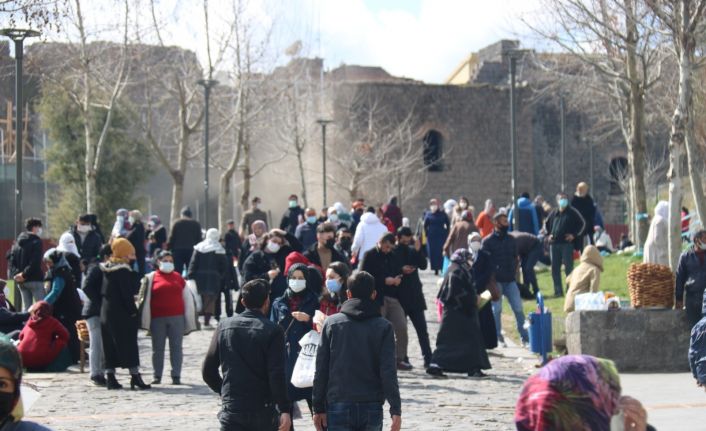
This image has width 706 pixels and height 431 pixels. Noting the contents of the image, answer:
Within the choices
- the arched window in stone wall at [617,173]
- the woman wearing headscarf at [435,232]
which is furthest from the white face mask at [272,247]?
the arched window in stone wall at [617,173]

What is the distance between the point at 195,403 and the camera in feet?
40.0

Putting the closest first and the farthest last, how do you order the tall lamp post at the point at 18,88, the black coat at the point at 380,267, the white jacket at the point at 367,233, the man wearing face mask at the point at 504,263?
the black coat at the point at 380,267 < the man wearing face mask at the point at 504,263 < the white jacket at the point at 367,233 < the tall lamp post at the point at 18,88

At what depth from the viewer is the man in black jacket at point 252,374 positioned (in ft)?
24.1

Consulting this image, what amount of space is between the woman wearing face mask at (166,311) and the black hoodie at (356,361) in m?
5.86

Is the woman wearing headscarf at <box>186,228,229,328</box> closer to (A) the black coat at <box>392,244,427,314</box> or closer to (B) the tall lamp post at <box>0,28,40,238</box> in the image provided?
(B) the tall lamp post at <box>0,28,40,238</box>

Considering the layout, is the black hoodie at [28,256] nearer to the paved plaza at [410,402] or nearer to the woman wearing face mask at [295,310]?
the paved plaza at [410,402]

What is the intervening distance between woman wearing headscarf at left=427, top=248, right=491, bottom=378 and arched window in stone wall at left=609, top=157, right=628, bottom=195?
145 ft

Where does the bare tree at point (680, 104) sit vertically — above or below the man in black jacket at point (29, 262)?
above

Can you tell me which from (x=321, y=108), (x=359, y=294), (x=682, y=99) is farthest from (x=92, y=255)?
(x=321, y=108)

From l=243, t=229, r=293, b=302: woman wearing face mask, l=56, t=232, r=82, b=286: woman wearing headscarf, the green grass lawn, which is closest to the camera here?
l=243, t=229, r=293, b=302: woman wearing face mask

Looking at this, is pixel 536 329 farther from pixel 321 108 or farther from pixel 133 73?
pixel 321 108

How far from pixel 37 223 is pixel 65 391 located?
4.11 metres

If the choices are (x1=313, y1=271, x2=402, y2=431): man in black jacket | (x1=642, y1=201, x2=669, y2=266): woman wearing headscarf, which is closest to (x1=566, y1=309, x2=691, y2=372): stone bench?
(x1=642, y1=201, x2=669, y2=266): woman wearing headscarf

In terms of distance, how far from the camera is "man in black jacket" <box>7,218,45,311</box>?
1678 cm
